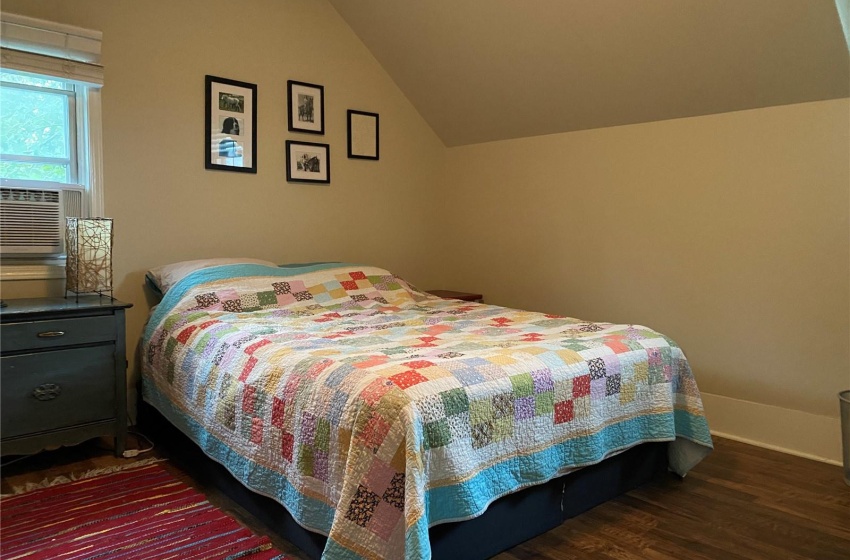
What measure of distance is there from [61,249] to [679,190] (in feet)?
10.2

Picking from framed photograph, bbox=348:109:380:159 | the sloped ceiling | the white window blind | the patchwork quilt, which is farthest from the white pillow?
the sloped ceiling

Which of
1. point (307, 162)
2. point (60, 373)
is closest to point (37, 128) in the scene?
point (60, 373)

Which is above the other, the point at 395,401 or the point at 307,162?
the point at 307,162

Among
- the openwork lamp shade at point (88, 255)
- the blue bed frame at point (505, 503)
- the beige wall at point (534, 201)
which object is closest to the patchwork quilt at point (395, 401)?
the blue bed frame at point (505, 503)

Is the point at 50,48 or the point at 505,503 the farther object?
the point at 50,48

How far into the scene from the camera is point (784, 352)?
9.54 ft

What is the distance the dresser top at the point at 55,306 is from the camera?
7.95 ft

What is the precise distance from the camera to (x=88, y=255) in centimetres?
277

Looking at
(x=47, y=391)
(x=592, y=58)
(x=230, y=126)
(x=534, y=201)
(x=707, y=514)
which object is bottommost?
(x=707, y=514)

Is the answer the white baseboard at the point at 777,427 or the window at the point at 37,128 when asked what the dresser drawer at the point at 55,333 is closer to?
the window at the point at 37,128

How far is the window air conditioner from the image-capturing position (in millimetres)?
2750

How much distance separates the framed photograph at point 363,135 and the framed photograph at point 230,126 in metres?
0.67

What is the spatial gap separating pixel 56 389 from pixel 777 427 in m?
3.23

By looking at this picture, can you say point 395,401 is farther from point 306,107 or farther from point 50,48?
point 306,107
